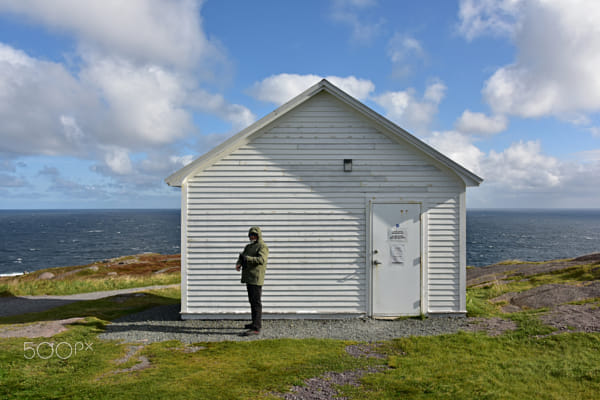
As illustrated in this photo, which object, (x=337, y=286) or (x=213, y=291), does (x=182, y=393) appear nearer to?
(x=213, y=291)

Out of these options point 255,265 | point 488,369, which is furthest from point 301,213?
point 488,369

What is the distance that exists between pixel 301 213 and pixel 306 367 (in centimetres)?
396

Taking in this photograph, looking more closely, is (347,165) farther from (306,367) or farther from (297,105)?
(306,367)

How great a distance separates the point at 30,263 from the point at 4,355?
53.9m

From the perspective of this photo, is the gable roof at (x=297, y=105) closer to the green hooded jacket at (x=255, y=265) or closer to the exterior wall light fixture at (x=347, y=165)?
the exterior wall light fixture at (x=347, y=165)

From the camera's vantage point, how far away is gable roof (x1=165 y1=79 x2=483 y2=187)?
884 cm

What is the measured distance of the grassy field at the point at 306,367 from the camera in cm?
506

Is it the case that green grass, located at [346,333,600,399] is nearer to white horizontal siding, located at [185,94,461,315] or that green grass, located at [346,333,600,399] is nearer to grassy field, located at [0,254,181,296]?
white horizontal siding, located at [185,94,461,315]

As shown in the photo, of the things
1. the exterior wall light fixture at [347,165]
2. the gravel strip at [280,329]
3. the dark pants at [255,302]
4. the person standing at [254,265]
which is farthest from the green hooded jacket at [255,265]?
the exterior wall light fixture at [347,165]

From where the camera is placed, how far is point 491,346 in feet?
22.6

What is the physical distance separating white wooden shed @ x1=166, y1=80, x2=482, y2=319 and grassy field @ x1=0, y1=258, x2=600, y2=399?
1.70 m

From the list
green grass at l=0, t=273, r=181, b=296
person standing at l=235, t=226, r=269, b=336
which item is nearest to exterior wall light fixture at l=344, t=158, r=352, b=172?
person standing at l=235, t=226, r=269, b=336

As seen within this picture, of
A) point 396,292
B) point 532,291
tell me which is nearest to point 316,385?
point 396,292

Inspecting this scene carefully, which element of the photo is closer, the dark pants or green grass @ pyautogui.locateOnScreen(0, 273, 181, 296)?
the dark pants
